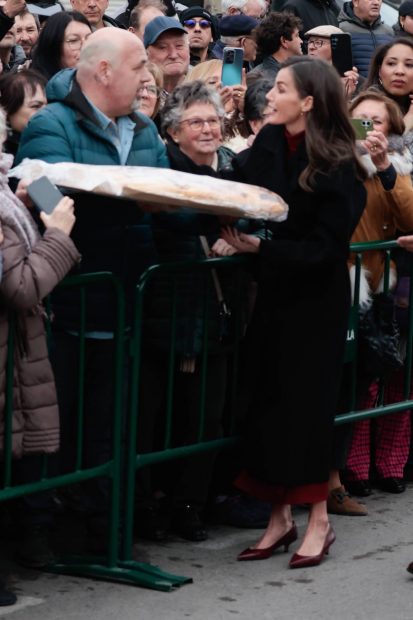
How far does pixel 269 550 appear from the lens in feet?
19.8

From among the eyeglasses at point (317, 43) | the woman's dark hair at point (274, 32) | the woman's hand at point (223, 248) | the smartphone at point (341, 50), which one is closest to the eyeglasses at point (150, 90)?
the woman's hand at point (223, 248)

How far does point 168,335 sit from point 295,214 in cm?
73

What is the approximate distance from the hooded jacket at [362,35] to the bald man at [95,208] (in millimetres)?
5292

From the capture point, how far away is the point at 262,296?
19.6 feet

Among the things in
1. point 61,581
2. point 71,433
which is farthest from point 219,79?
point 61,581

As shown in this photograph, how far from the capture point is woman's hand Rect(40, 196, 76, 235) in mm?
5152

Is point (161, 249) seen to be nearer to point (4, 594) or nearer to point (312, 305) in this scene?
point (312, 305)

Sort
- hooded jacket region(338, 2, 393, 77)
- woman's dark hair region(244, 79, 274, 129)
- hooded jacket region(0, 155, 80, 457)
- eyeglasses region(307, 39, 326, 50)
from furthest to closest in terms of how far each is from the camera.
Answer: hooded jacket region(338, 2, 393, 77), eyeglasses region(307, 39, 326, 50), woman's dark hair region(244, 79, 274, 129), hooded jacket region(0, 155, 80, 457)

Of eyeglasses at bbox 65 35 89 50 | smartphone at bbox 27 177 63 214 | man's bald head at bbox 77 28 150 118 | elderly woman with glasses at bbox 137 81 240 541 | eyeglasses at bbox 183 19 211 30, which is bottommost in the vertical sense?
elderly woman with glasses at bbox 137 81 240 541

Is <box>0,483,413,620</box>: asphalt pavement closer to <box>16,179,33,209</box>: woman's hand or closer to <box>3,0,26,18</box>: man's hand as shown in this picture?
<box>16,179,33,209</box>: woman's hand

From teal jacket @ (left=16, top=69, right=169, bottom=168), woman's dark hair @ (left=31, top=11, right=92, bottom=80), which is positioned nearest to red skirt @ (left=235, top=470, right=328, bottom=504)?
teal jacket @ (left=16, top=69, right=169, bottom=168)

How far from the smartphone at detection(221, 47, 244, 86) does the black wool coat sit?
4.82 ft

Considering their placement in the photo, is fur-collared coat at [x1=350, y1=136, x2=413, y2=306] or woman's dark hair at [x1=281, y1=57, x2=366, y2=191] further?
fur-collared coat at [x1=350, y1=136, x2=413, y2=306]

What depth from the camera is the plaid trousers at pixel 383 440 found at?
7.09 meters
